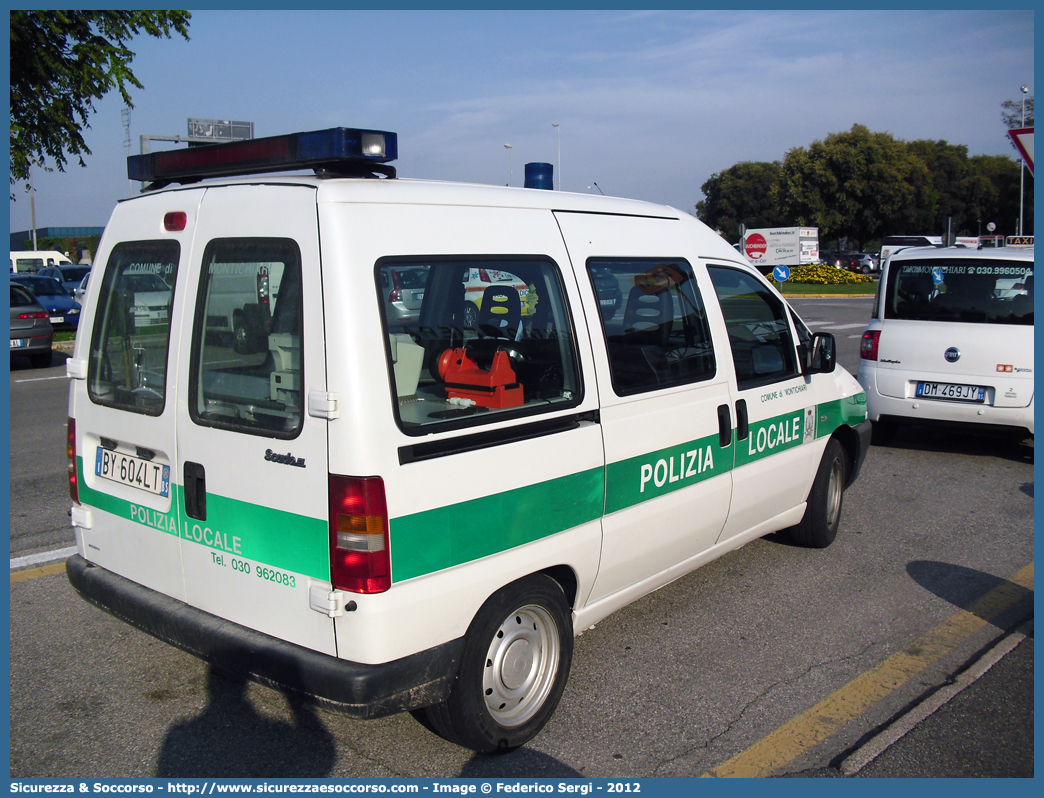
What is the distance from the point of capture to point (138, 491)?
10.9 feet

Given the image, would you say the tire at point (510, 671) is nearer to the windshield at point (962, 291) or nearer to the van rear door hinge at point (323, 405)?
the van rear door hinge at point (323, 405)

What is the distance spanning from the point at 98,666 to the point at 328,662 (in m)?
1.69

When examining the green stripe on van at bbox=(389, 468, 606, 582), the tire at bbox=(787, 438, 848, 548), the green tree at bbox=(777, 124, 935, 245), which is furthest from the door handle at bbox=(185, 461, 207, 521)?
the green tree at bbox=(777, 124, 935, 245)

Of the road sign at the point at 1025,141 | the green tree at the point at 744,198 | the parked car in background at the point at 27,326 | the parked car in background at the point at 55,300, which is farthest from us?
the green tree at the point at 744,198

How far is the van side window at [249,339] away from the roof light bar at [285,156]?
33 cm

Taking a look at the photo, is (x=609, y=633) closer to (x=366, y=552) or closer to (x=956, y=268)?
(x=366, y=552)

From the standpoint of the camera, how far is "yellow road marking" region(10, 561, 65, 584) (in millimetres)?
4802

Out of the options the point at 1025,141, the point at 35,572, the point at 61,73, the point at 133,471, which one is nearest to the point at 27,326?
the point at 61,73

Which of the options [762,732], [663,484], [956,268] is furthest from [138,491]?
[956,268]

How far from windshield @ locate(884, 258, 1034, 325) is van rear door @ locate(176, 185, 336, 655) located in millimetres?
6649

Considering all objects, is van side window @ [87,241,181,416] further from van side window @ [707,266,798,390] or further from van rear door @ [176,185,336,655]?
van side window @ [707,266,798,390]

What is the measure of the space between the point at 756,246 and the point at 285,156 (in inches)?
1294

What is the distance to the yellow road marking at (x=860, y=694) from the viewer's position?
318cm

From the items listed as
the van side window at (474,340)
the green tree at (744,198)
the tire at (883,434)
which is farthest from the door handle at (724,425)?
the green tree at (744,198)
